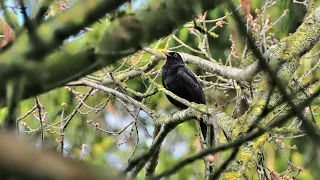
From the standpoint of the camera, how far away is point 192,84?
20.5 ft

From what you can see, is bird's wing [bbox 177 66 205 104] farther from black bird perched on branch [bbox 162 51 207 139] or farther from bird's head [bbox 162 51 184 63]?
bird's head [bbox 162 51 184 63]

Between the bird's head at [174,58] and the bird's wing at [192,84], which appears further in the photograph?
the bird's wing at [192,84]

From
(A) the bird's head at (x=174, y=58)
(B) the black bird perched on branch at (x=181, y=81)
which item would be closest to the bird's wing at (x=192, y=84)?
(B) the black bird perched on branch at (x=181, y=81)

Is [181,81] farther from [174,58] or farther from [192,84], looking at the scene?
[174,58]

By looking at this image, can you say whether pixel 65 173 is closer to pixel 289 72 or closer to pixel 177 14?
pixel 177 14

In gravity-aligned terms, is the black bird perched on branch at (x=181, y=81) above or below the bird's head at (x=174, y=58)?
below

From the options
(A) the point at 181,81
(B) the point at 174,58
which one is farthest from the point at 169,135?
(B) the point at 174,58

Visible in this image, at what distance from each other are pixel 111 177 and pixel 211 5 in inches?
36.3

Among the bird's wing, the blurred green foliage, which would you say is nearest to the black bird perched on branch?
the bird's wing

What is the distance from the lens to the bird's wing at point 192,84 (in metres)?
6.24

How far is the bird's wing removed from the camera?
6.24 meters

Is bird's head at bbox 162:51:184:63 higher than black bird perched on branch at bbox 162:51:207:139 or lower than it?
higher

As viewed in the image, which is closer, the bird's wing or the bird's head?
the bird's head

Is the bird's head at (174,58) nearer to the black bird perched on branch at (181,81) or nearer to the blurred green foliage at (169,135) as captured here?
the black bird perched on branch at (181,81)
